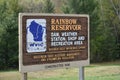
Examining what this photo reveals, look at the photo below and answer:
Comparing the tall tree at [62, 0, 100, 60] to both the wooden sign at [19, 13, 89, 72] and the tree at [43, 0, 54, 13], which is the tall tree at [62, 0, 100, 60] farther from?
the wooden sign at [19, 13, 89, 72]

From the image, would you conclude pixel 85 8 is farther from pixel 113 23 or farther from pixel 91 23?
pixel 113 23

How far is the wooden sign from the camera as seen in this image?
7.30 m

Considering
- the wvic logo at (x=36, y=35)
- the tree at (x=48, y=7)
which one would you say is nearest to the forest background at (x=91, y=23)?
the tree at (x=48, y=7)

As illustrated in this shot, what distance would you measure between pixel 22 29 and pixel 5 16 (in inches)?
936

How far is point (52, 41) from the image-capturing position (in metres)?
7.79

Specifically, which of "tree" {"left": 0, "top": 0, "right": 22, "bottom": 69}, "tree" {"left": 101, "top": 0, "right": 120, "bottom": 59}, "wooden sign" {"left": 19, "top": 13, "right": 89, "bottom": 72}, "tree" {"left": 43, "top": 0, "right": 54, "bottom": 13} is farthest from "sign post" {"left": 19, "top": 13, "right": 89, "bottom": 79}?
"tree" {"left": 101, "top": 0, "right": 120, "bottom": 59}

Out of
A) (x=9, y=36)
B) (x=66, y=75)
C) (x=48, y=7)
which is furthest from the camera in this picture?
(x=48, y=7)

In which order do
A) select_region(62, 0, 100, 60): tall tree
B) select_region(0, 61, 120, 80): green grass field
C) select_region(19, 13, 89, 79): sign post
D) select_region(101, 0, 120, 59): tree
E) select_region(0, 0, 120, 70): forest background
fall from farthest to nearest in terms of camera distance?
select_region(101, 0, 120, 59): tree
select_region(62, 0, 100, 60): tall tree
select_region(0, 0, 120, 70): forest background
select_region(0, 61, 120, 80): green grass field
select_region(19, 13, 89, 79): sign post

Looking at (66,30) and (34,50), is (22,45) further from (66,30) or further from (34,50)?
(66,30)

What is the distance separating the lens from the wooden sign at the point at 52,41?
7.30 meters

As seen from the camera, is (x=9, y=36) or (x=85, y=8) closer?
(x=9, y=36)

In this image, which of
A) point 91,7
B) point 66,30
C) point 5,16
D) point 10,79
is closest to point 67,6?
point 91,7

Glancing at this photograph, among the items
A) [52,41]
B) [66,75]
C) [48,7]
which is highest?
[48,7]

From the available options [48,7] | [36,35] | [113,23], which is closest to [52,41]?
[36,35]
